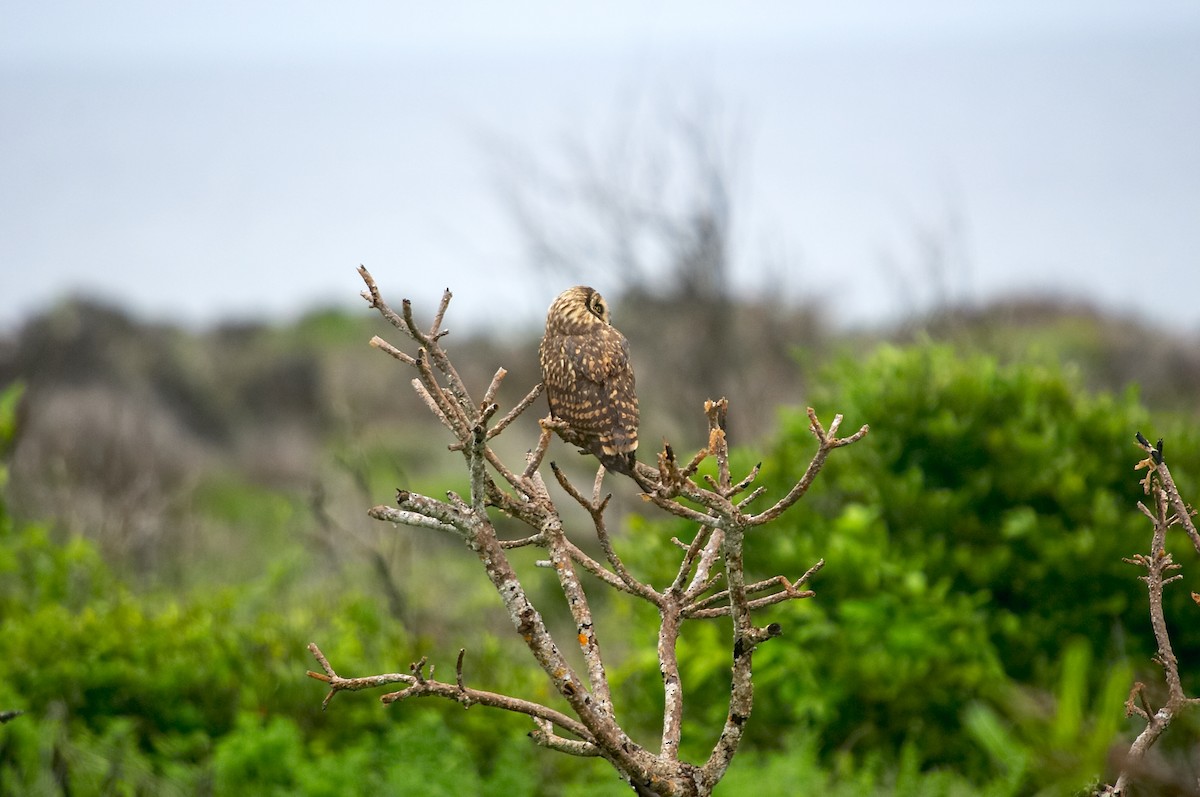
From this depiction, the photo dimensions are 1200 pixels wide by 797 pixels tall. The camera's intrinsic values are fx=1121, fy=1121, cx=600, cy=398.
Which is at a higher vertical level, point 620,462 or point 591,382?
point 591,382

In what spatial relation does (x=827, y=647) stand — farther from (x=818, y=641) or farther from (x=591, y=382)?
(x=591, y=382)

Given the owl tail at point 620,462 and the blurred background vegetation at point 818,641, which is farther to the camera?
the blurred background vegetation at point 818,641

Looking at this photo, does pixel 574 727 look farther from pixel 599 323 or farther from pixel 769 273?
pixel 769 273

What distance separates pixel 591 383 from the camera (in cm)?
198

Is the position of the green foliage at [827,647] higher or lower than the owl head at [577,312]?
lower

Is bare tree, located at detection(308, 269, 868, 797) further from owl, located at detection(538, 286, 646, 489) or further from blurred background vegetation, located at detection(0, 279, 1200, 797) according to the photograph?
blurred background vegetation, located at detection(0, 279, 1200, 797)

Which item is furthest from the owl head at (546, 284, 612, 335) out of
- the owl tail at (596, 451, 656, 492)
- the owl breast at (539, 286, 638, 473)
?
the owl tail at (596, 451, 656, 492)

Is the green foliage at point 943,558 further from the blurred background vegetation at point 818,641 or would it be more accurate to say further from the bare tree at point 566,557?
the bare tree at point 566,557

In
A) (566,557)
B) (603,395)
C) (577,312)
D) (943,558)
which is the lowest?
(943,558)

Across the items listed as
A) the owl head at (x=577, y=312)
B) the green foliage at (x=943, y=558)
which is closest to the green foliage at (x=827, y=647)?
the green foliage at (x=943, y=558)

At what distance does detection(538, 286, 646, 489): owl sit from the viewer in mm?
1938

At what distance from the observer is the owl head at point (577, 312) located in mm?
2074

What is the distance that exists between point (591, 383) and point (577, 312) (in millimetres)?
193

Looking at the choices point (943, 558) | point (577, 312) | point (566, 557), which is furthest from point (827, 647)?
point (566, 557)
